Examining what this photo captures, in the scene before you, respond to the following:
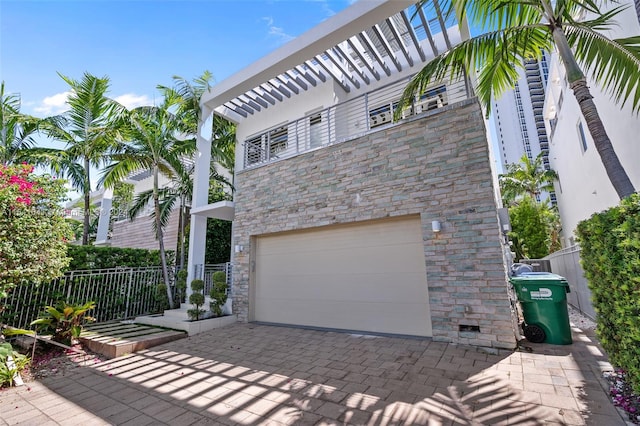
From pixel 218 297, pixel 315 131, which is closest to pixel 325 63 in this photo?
pixel 315 131

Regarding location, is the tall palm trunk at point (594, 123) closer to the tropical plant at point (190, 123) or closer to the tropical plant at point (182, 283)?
the tropical plant at point (190, 123)

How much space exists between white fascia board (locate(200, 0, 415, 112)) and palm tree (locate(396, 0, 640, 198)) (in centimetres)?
213

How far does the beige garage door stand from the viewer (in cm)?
662

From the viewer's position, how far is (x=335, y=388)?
402cm

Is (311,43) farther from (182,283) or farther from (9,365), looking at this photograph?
(9,365)

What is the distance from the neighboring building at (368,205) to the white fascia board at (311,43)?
1.3 inches

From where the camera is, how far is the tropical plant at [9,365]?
15.3ft

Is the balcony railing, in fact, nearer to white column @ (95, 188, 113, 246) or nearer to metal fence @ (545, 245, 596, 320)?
metal fence @ (545, 245, 596, 320)

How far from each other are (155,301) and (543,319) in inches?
462

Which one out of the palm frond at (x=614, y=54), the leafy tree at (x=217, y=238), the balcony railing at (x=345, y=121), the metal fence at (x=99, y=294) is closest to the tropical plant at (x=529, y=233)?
the balcony railing at (x=345, y=121)

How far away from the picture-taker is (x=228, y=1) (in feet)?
26.4

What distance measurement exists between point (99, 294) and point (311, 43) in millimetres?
10088

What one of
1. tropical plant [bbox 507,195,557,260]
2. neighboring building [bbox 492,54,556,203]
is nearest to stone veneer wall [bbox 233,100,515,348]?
tropical plant [bbox 507,195,557,260]

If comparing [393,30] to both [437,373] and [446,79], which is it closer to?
[446,79]
